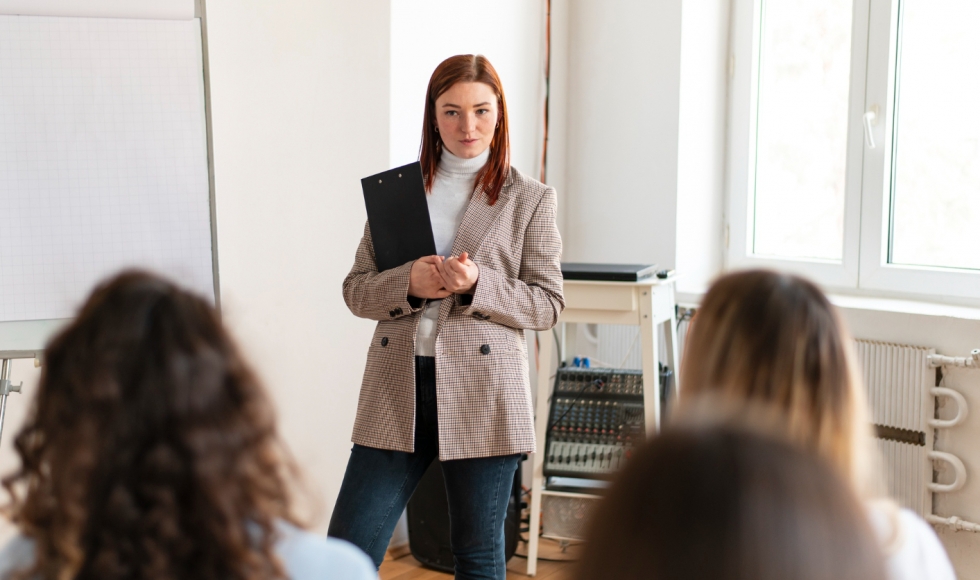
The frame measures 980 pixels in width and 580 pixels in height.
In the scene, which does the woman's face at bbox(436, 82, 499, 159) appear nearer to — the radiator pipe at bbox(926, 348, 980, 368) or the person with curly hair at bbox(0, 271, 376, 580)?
the person with curly hair at bbox(0, 271, 376, 580)

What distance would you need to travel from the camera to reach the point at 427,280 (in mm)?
1718

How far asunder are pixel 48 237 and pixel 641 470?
174 cm

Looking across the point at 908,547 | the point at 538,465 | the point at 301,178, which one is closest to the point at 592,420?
the point at 538,465

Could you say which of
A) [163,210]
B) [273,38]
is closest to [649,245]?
[273,38]

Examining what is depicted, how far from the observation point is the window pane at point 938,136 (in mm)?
2746

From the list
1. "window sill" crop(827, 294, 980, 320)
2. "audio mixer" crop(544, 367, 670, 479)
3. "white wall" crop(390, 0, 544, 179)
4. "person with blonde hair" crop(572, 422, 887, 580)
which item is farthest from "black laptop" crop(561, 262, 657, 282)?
"person with blonde hair" crop(572, 422, 887, 580)

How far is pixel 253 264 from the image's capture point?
8.38ft

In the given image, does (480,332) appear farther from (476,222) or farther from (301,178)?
(301,178)

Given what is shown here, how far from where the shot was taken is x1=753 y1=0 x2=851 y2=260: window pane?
3016 millimetres

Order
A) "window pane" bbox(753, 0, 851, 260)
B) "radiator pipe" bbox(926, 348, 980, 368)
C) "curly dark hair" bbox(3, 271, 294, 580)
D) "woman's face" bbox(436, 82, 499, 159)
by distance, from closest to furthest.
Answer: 1. "curly dark hair" bbox(3, 271, 294, 580)
2. "woman's face" bbox(436, 82, 499, 159)
3. "radiator pipe" bbox(926, 348, 980, 368)
4. "window pane" bbox(753, 0, 851, 260)

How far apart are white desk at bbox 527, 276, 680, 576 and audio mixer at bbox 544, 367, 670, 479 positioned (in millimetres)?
104

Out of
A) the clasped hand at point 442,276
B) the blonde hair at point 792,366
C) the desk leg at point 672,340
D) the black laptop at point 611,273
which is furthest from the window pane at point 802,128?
the blonde hair at point 792,366

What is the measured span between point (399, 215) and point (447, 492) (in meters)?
0.54

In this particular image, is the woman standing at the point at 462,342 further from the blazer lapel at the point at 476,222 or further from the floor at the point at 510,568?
the floor at the point at 510,568
